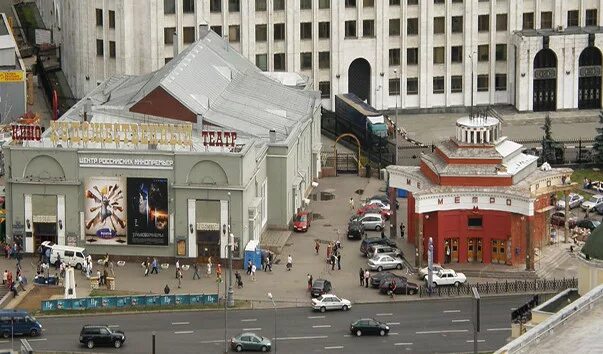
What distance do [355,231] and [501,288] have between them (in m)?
21.0

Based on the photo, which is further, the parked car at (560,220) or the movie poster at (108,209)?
the parked car at (560,220)

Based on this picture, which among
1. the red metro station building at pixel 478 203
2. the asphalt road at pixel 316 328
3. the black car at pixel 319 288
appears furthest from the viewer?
Result: the red metro station building at pixel 478 203

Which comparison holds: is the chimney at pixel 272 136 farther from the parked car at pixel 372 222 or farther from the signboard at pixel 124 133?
the signboard at pixel 124 133

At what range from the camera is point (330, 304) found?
6747 inches

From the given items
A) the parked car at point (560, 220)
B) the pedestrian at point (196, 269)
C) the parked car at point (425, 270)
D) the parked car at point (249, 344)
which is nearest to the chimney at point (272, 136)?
the pedestrian at point (196, 269)

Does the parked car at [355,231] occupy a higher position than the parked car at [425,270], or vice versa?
the parked car at [355,231]

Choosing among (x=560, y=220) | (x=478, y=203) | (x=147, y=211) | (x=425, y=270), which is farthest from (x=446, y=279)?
(x=147, y=211)

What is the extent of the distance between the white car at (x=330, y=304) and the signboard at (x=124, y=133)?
2139 centimetres

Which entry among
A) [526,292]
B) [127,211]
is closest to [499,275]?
[526,292]

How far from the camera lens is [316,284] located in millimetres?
175625

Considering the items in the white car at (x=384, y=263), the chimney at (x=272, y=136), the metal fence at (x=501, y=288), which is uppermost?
the chimney at (x=272, y=136)

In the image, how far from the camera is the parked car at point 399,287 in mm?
175500

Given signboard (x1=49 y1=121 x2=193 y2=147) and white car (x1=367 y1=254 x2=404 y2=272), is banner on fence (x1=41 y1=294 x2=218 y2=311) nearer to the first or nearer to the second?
white car (x1=367 y1=254 x2=404 y2=272)

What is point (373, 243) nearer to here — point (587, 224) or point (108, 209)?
point (587, 224)
